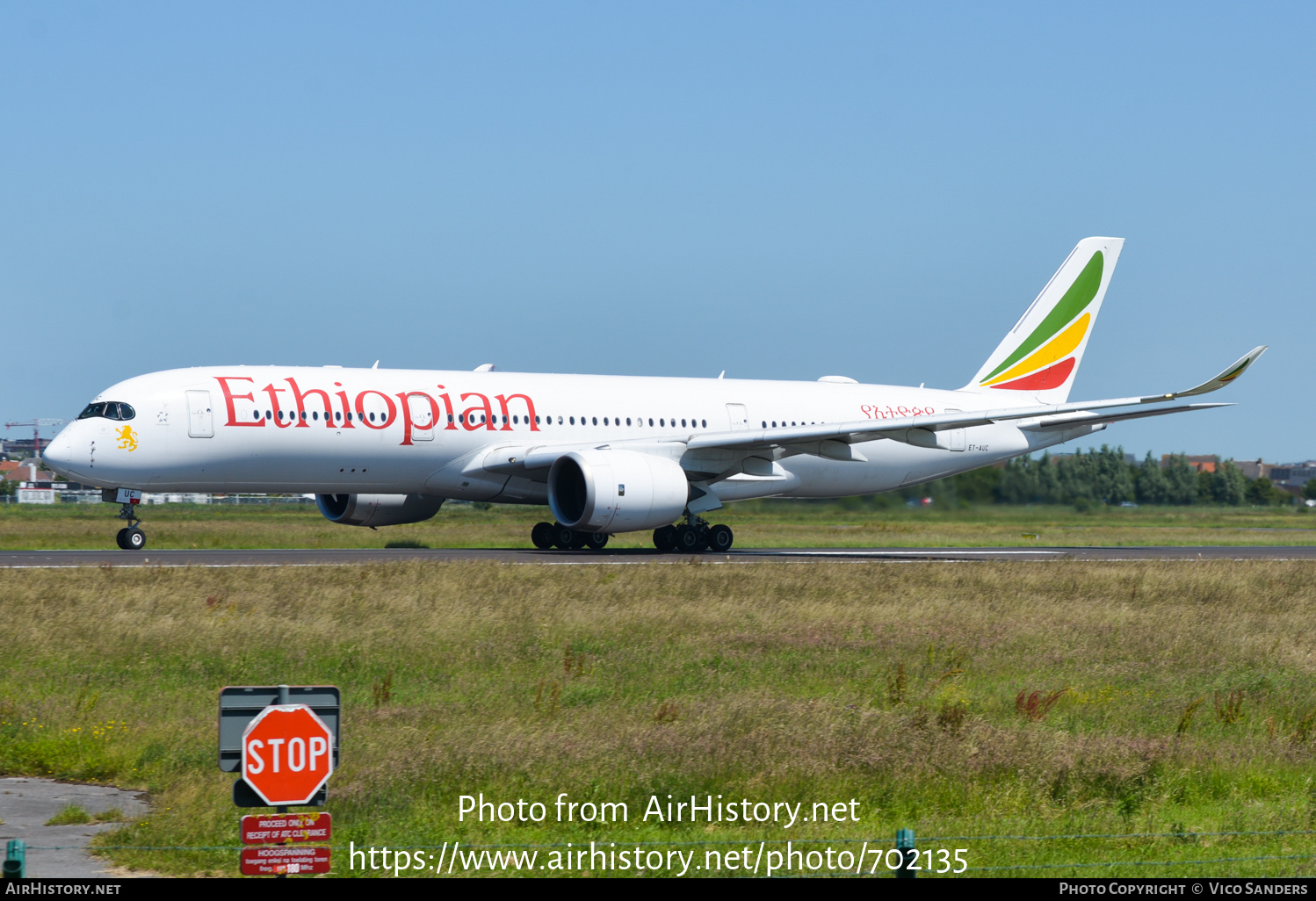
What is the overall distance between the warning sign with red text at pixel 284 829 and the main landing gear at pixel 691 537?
79.4ft

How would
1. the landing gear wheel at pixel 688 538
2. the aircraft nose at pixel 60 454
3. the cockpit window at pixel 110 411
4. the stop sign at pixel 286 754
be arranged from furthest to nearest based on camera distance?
the landing gear wheel at pixel 688 538 → the cockpit window at pixel 110 411 → the aircraft nose at pixel 60 454 → the stop sign at pixel 286 754

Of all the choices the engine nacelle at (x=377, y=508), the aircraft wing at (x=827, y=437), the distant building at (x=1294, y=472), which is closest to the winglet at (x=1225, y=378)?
the aircraft wing at (x=827, y=437)

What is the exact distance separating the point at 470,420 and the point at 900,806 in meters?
20.9

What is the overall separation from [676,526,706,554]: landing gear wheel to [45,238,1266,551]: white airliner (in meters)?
0.03

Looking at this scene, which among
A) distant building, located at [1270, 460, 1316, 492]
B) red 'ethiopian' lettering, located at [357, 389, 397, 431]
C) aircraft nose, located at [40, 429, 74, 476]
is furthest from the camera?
distant building, located at [1270, 460, 1316, 492]

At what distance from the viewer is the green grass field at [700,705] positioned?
28.6 feet

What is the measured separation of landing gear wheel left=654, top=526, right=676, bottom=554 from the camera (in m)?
30.7

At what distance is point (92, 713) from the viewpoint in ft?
36.6

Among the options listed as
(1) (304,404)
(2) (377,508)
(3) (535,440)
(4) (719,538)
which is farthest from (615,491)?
(2) (377,508)

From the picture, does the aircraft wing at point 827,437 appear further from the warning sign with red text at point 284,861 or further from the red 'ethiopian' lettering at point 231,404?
the warning sign with red text at point 284,861

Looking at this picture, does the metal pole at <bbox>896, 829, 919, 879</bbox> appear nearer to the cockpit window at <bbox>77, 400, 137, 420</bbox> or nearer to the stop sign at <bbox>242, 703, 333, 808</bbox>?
the stop sign at <bbox>242, 703, 333, 808</bbox>

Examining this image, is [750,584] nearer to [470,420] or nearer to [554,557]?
[554,557]

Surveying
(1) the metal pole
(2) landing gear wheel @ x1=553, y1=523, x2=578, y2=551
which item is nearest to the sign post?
(1) the metal pole
